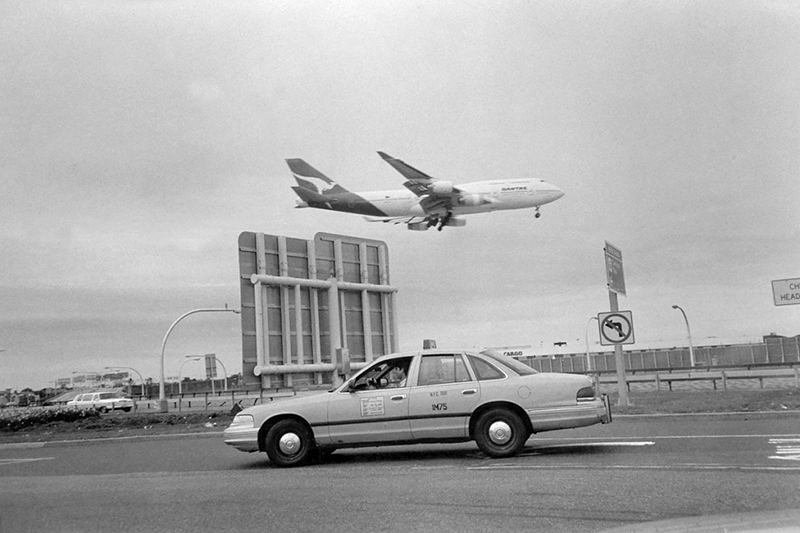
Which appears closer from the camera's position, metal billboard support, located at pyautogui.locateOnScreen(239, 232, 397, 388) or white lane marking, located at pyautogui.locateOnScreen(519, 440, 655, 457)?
white lane marking, located at pyautogui.locateOnScreen(519, 440, 655, 457)

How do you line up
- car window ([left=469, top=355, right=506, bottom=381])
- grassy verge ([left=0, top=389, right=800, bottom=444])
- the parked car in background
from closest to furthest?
car window ([left=469, top=355, right=506, bottom=381])
grassy verge ([left=0, top=389, right=800, bottom=444])
the parked car in background

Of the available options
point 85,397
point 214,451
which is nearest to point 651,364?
point 85,397

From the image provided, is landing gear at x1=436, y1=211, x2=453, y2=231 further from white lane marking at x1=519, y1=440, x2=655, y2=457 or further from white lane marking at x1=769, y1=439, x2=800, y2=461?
white lane marking at x1=769, y1=439, x2=800, y2=461

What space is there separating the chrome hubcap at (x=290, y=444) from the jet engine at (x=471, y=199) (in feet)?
80.9

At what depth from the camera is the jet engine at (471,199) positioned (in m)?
35.0

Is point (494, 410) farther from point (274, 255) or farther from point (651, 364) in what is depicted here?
point (651, 364)

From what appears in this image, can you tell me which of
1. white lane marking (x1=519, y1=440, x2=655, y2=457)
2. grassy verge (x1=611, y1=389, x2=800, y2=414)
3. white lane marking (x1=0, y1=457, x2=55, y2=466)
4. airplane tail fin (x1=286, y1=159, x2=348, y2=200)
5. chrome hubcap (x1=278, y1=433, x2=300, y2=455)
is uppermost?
airplane tail fin (x1=286, y1=159, x2=348, y2=200)

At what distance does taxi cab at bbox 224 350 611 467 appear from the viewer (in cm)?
1078

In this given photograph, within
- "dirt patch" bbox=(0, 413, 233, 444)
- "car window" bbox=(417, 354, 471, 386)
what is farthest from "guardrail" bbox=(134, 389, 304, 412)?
"car window" bbox=(417, 354, 471, 386)

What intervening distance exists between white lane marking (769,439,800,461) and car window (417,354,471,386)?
3906 millimetres

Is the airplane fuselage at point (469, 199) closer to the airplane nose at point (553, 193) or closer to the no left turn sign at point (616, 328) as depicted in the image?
the airplane nose at point (553, 193)

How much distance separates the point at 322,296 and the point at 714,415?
1122 centimetres

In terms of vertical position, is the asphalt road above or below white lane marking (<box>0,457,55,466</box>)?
above

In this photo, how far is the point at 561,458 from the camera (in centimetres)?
1038
